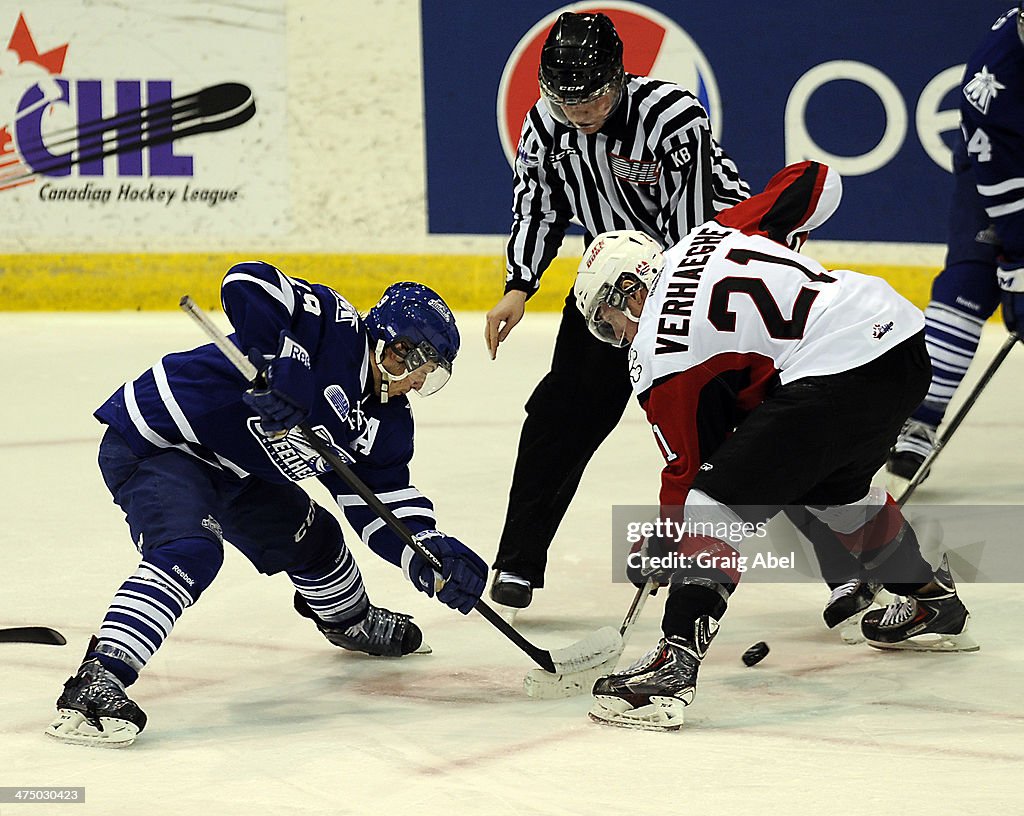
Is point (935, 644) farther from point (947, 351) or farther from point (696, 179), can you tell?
point (947, 351)

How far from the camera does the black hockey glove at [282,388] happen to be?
2629mm

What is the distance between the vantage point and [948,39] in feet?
22.3

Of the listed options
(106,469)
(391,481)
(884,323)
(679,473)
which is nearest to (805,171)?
(884,323)

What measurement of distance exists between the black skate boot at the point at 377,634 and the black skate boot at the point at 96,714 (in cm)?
64

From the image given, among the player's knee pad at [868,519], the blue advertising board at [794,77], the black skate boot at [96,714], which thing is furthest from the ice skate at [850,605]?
the blue advertising board at [794,77]

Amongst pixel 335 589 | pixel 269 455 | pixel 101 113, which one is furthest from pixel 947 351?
pixel 101 113

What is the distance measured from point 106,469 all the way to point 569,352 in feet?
3.43

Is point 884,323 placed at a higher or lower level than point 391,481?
higher

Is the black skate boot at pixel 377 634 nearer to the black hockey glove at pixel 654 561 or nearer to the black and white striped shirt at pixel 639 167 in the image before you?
the black hockey glove at pixel 654 561

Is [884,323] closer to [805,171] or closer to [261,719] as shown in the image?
[805,171]

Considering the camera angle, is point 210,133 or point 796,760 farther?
point 210,133

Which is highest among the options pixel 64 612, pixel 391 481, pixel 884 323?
pixel 884 323

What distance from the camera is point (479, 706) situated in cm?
281

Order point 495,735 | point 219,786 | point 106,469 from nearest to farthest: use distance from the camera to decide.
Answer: point 219,786 → point 495,735 → point 106,469
